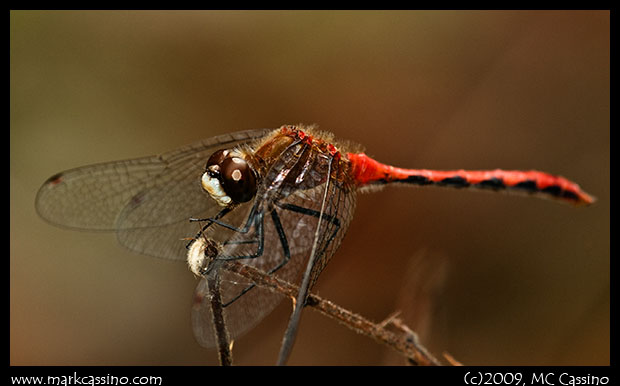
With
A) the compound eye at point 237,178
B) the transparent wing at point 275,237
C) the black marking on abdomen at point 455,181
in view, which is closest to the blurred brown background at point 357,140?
the black marking on abdomen at point 455,181

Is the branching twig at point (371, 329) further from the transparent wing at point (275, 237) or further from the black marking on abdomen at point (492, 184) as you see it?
the black marking on abdomen at point (492, 184)

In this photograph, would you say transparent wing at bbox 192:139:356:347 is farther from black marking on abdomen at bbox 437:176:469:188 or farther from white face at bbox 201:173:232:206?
black marking on abdomen at bbox 437:176:469:188

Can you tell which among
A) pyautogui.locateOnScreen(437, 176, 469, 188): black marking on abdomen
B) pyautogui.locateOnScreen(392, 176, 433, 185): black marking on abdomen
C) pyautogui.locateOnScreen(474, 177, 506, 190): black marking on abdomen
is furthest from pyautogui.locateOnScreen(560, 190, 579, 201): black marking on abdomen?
pyautogui.locateOnScreen(392, 176, 433, 185): black marking on abdomen

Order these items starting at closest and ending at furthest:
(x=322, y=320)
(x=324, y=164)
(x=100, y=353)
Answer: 1. (x=324, y=164)
2. (x=100, y=353)
3. (x=322, y=320)

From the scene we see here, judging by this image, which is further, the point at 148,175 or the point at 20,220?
the point at 20,220
